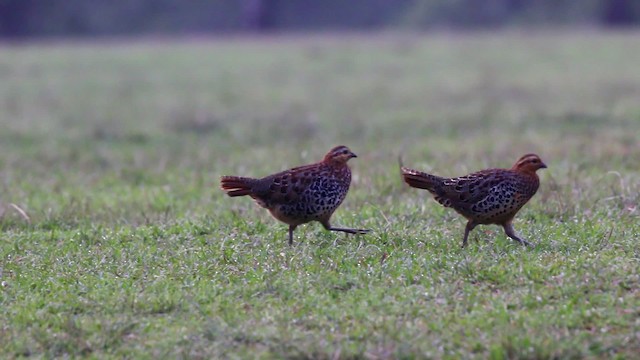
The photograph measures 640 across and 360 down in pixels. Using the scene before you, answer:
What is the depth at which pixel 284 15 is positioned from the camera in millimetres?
44250

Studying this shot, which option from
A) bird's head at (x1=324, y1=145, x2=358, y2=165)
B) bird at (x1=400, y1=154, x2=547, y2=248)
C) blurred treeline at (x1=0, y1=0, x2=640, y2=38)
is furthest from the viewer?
blurred treeline at (x1=0, y1=0, x2=640, y2=38)

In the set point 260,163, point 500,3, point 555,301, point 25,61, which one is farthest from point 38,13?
point 555,301

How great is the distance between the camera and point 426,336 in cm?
568

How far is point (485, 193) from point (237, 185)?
72.1 inches

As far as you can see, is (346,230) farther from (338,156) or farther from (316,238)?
(338,156)

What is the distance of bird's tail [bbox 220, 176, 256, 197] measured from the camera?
24.7 ft

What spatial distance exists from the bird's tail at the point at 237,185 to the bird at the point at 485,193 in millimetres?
1166

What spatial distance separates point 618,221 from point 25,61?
21540mm

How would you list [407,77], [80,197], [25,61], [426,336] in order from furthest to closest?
[25,61], [407,77], [80,197], [426,336]

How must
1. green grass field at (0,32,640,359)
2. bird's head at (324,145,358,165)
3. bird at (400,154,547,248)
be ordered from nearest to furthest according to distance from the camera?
green grass field at (0,32,640,359) → bird at (400,154,547,248) → bird's head at (324,145,358,165)

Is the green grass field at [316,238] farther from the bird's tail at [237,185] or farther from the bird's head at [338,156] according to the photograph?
the bird's head at [338,156]

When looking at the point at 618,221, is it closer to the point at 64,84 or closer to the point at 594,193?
the point at 594,193

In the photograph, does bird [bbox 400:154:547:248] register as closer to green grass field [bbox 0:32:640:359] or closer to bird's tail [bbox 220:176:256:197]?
green grass field [bbox 0:32:640:359]

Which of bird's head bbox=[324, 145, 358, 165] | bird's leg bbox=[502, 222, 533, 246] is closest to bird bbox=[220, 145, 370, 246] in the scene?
bird's head bbox=[324, 145, 358, 165]
